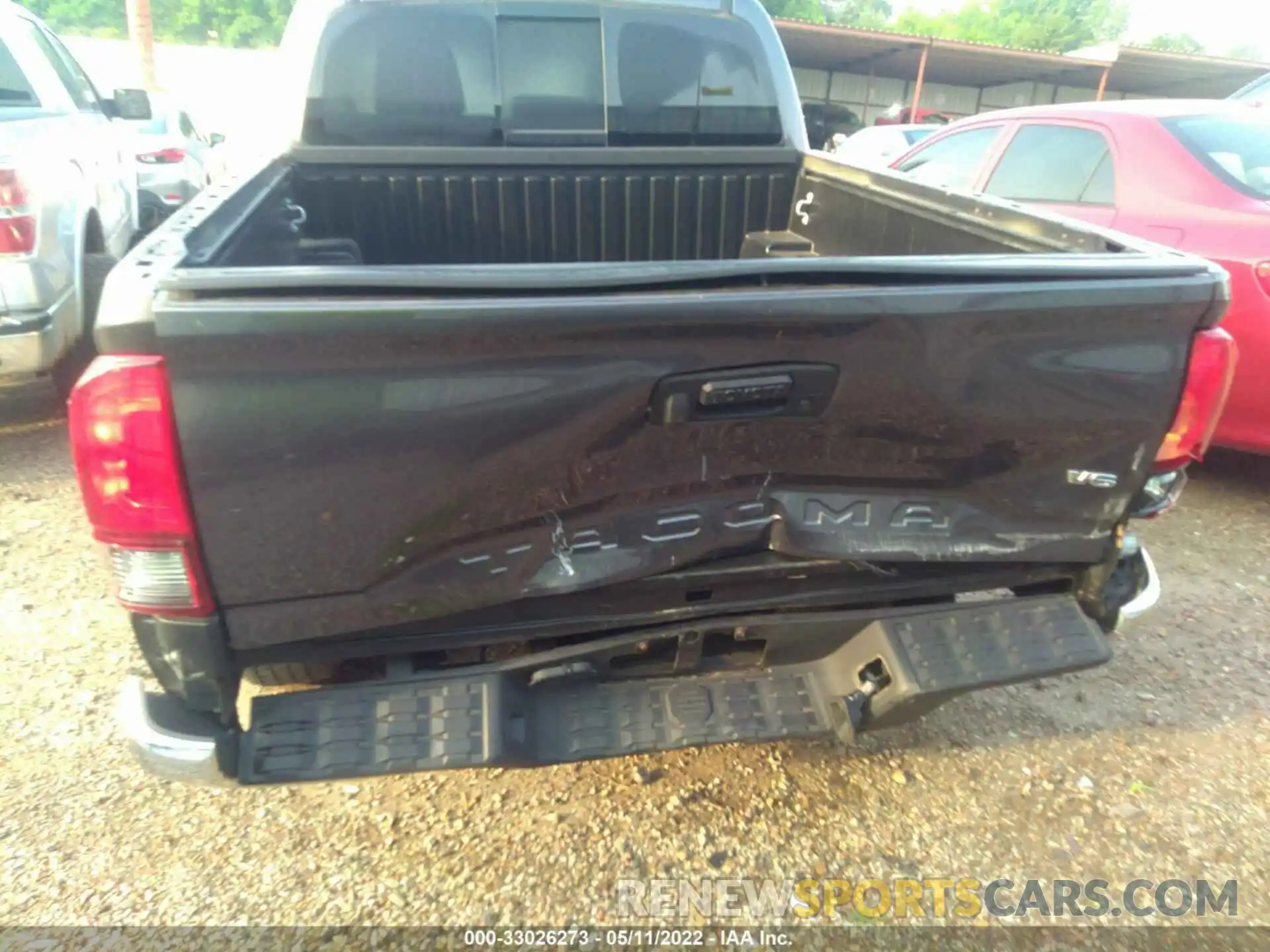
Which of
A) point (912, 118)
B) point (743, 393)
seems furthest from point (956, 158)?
point (912, 118)

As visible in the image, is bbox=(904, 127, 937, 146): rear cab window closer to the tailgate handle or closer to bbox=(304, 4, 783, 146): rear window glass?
bbox=(304, 4, 783, 146): rear window glass

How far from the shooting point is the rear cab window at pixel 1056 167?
4449 mm

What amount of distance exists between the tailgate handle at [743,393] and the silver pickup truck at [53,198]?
11.3 feet

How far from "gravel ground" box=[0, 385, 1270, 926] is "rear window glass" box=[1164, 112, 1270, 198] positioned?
2.26m

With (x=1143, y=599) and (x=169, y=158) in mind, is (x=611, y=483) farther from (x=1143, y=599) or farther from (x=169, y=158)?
(x=169, y=158)

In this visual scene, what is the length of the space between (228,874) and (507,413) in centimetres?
140

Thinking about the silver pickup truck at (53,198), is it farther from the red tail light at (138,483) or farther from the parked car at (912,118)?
the parked car at (912,118)

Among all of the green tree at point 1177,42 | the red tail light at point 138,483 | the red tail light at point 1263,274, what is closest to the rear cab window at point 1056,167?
the red tail light at point 1263,274

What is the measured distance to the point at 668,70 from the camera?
11.3 feet

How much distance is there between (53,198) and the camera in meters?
3.98

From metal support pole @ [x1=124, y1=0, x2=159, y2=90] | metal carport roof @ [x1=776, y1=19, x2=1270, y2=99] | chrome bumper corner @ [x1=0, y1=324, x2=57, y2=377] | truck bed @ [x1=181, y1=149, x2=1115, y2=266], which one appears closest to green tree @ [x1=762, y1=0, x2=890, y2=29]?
metal carport roof @ [x1=776, y1=19, x2=1270, y2=99]

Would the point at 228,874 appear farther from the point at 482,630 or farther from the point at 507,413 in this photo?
the point at 507,413

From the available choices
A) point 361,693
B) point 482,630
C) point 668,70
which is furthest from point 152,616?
point 668,70

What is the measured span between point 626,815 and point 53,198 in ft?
12.6
